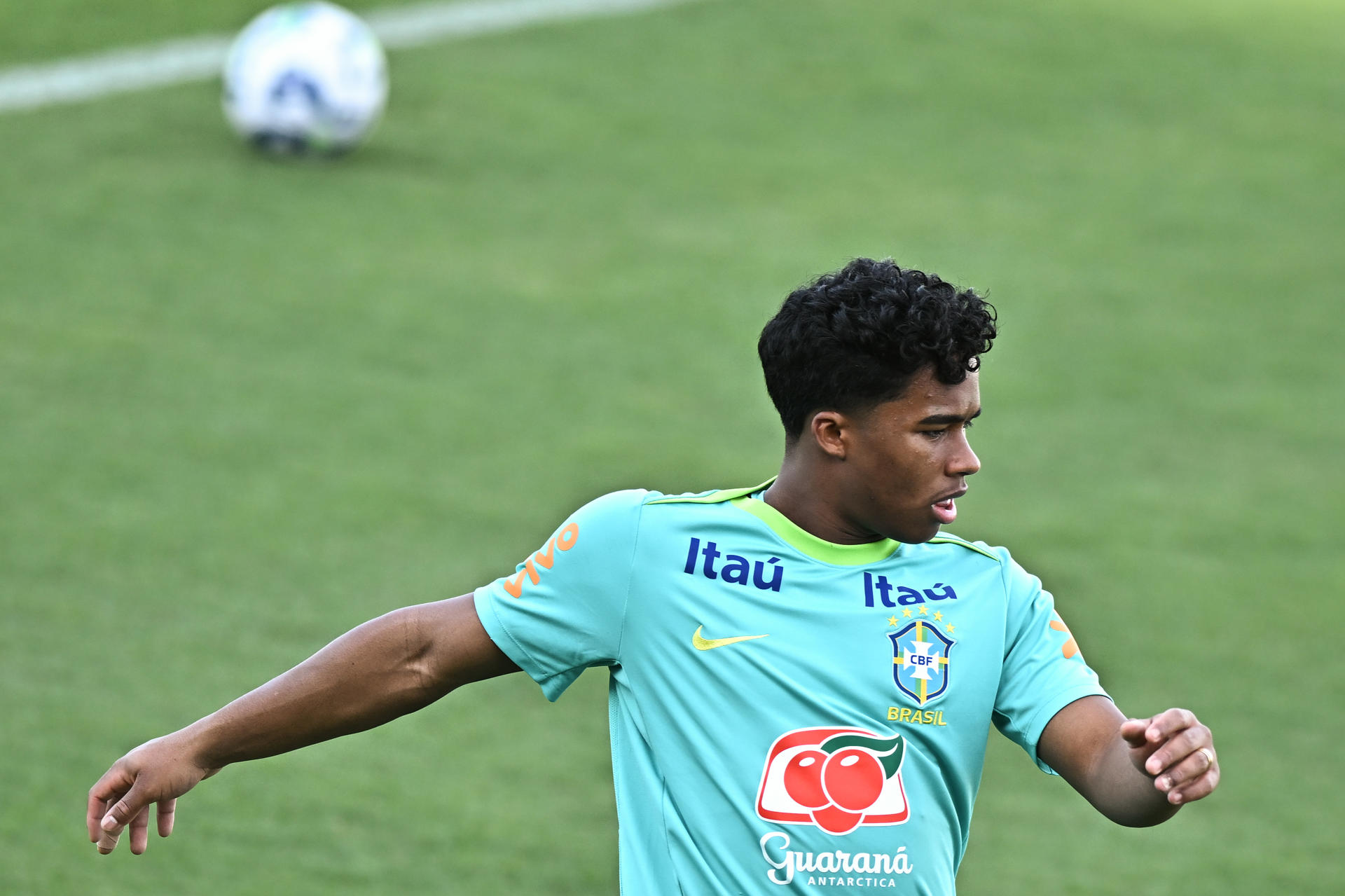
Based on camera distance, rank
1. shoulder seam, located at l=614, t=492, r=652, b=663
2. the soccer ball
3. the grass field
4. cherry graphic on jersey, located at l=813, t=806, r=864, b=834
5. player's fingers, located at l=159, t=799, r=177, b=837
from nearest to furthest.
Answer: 1. cherry graphic on jersey, located at l=813, t=806, r=864, b=834
2. shoulder seam, located at l=614, t=492, r=652, b=663
3. player's fingers, located at l=159, t=799, r=177, b=837
4. the grass field
5. the soccer ball

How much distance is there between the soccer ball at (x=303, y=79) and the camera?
12977mm

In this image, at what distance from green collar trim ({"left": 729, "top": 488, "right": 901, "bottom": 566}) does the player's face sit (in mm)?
67

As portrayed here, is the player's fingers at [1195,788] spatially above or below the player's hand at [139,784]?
above

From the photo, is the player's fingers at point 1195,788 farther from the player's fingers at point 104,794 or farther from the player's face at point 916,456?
the player's fingers at point 104,794

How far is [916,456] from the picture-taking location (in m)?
3.15

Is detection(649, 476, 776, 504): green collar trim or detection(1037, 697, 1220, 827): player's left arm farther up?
detection(649, 476, 776, 504): green collar trim

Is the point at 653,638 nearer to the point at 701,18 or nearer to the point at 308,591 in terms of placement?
the point at 308,591

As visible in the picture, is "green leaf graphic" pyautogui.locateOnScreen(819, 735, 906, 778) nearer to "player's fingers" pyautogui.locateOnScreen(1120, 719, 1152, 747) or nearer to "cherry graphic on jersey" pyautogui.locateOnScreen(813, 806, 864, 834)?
"cherry graphic on jersey" pyautogui.locateOnScreen(813, 806, 864, 834)

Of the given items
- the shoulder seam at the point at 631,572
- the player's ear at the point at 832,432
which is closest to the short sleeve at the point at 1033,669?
the player's ear at the point at 832,432

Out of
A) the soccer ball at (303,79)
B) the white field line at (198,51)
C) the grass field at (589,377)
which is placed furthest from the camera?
the white field line at (198,51)

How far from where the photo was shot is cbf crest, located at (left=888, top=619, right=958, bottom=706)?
308 cm

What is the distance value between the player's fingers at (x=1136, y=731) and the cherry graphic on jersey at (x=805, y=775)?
1.76 feet

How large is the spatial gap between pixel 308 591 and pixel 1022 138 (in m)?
9.40

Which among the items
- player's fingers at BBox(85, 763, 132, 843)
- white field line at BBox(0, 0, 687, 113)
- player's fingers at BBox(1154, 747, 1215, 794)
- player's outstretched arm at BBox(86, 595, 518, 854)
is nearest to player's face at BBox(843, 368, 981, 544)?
player's fingers at BBox(1154, 747, 1215, 794)
